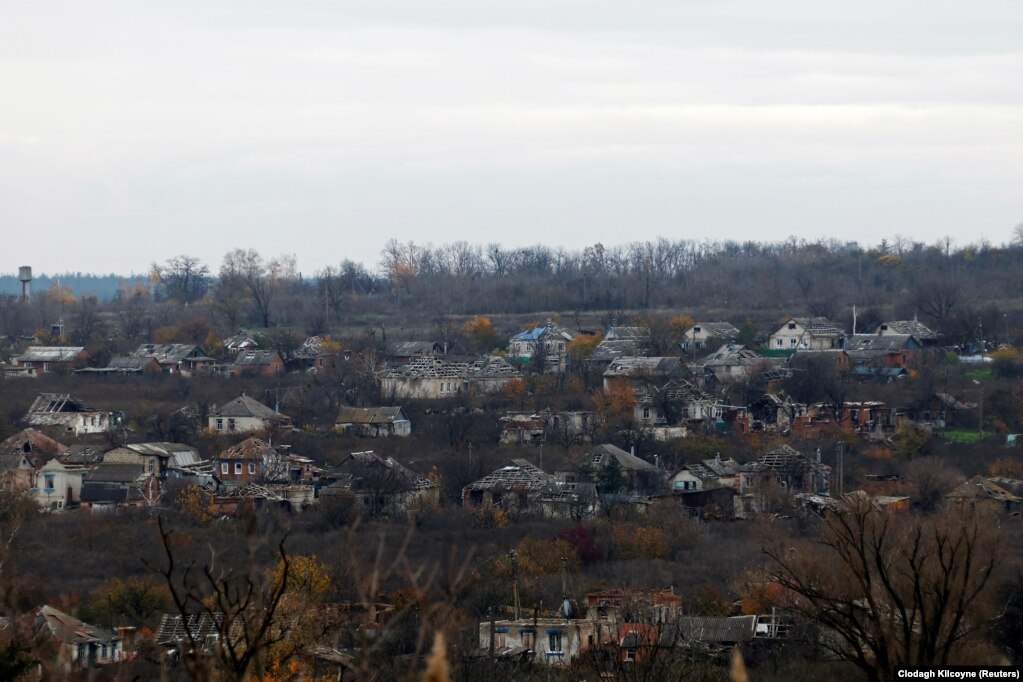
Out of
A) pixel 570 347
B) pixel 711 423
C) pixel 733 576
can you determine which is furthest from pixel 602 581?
pixel 570 347

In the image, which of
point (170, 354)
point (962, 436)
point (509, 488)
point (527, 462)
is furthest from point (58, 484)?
point (962, 436)

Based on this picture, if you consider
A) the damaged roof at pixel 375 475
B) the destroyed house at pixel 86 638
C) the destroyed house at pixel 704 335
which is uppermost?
the destroyed house at pixel 704 335

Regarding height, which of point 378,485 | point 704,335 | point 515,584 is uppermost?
point 704,335

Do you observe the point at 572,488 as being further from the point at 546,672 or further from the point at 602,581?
the point at 546,672

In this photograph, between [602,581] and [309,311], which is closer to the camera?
[602,581]

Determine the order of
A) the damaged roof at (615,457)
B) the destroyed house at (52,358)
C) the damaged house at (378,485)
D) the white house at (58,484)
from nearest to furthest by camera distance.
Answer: the damaged house at (378,485) → the white house at (58,484) → the damaged roof at (615,457) → the destroyed house at (52,358)

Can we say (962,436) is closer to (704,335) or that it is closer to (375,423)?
(704,335)

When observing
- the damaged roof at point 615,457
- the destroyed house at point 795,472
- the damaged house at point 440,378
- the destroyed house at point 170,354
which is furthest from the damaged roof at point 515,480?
the destroyed house at point 170,354

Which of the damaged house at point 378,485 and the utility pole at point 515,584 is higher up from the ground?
the damaged house at point 378,485

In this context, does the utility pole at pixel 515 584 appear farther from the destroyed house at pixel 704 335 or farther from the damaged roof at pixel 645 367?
the destroyed house at pixel 704 335
